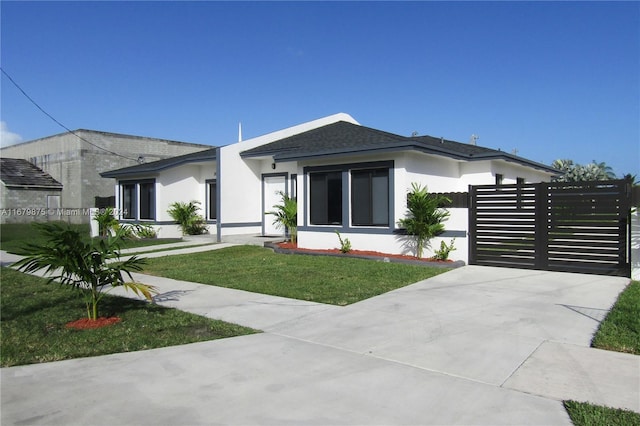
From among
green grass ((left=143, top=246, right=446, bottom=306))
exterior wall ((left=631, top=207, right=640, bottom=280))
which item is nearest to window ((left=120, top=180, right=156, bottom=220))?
green grass ((left=143, top=246, right=446, bottom=306))

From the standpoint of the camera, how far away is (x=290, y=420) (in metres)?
3.38

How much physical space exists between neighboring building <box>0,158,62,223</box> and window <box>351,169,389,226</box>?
28014 mm

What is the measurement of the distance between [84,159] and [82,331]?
3039 centimetres

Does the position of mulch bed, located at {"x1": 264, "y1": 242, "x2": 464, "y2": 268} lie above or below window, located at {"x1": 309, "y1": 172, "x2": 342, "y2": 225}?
below

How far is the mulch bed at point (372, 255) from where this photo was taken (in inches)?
440

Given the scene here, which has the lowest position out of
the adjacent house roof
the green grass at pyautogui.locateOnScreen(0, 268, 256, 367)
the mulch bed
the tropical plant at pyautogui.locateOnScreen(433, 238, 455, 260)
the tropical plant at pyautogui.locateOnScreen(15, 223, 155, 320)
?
the green grass at pyautogui.locateOnScreen(0, 268, 256, 367)

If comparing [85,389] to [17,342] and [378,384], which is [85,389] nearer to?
[17,342]

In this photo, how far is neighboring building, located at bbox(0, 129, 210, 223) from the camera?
107 feet

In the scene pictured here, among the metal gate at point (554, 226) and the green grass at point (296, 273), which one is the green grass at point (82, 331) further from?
the metal gate at point (554, 226)

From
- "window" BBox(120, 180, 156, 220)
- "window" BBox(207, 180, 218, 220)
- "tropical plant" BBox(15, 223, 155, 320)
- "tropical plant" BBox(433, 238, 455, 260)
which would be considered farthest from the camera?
"window" BBox(120, 180, 156, 220)

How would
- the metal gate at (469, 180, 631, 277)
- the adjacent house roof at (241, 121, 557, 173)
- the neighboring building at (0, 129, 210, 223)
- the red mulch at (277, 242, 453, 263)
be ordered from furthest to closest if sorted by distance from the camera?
1. the neighboring building at (0, 129, 210, 223)
2. the adjacent house roof at (241, 121, 557, 173)
3. the red mulch at (277, 242, 453, 263)
4. the metal gate at (469, 180, 631, 277)

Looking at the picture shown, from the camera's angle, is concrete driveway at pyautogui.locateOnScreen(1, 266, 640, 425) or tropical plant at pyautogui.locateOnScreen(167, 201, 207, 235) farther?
tropical plant at pyautogui.locateOnScreen(167, 201, 207, 235)

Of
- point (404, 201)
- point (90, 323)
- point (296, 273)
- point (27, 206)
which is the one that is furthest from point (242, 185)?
point (27, 206)

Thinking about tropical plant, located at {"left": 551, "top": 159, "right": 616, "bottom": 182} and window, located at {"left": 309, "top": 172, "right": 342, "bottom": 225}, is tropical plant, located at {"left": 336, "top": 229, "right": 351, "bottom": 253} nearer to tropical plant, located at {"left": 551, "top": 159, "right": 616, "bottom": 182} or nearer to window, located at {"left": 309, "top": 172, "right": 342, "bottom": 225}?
window, located at {"left": 309, "top": 172, "right": 342, "bottom": 225}
